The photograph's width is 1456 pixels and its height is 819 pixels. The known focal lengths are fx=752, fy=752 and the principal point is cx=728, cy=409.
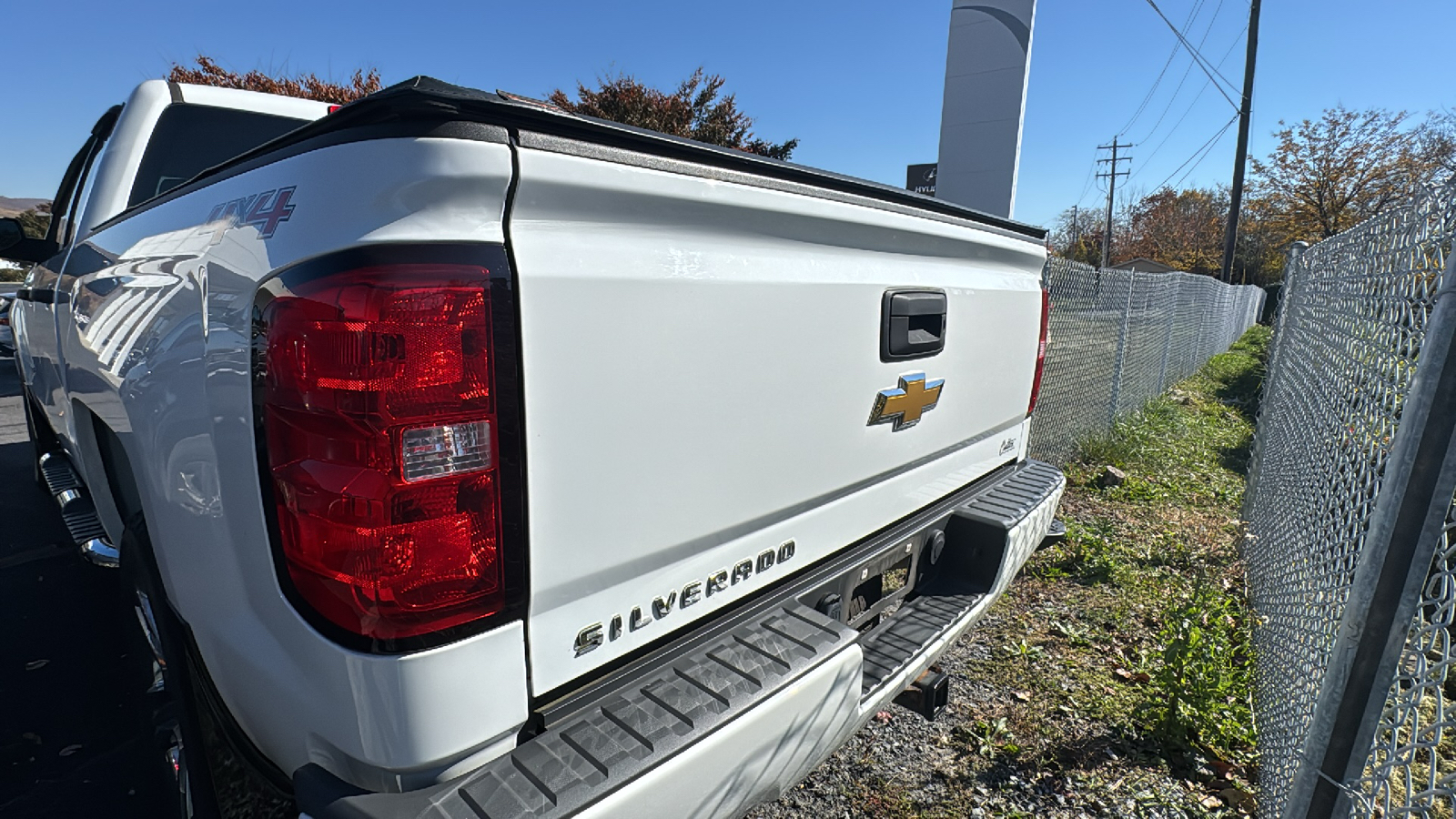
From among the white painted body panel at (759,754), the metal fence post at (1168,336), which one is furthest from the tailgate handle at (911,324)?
the metal fence post at (1168,336)

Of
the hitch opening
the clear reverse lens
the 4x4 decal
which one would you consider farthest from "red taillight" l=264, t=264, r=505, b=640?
the hitch opening

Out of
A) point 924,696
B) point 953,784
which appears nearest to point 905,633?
point 924,696

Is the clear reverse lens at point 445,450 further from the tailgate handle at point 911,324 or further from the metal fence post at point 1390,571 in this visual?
the metal fence post at point 1390,571

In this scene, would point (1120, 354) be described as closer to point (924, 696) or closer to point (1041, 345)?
point (1041, 345)

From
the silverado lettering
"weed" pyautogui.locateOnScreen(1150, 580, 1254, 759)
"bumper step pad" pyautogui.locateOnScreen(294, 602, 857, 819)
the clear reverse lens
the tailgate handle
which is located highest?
the tailgate handle

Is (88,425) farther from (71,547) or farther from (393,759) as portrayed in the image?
(71,547)

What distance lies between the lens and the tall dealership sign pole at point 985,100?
779cm

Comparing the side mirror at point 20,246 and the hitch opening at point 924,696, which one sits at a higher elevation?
the side mirror at point 20,246

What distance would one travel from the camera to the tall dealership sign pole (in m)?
7.79

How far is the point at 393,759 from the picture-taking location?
1.20 m

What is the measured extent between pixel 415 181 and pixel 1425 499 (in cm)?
193

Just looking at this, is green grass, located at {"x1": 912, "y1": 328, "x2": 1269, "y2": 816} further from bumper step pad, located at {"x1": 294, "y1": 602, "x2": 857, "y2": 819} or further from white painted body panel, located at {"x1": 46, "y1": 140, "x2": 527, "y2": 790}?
white painted body panel, located at {"x1": 46, "y1": 140, "x2": 527, "y2": 790}

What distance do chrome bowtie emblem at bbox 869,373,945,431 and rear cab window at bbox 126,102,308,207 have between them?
9.11ft

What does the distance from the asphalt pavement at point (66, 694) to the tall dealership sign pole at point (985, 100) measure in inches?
308
